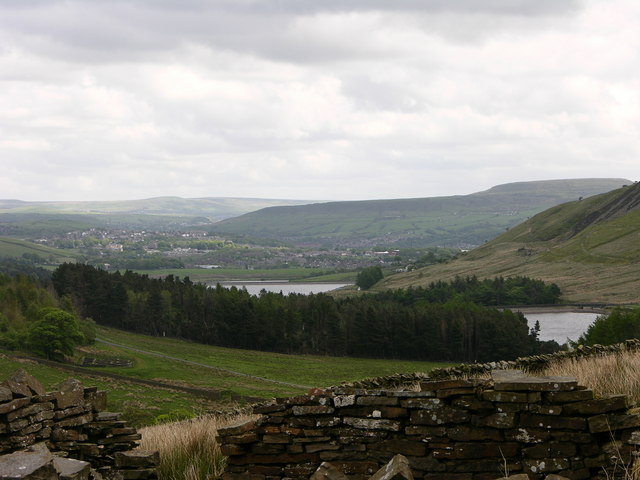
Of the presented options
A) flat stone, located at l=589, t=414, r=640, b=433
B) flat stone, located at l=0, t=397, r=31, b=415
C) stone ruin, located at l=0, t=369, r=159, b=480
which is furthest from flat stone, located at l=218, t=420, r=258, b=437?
flat stone, located at l=589, t=414, r=640, b=433

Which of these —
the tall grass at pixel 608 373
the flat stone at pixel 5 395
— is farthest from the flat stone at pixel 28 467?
the tall grass at pixel 608 373

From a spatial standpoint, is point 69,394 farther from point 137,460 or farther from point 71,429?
point 137,460

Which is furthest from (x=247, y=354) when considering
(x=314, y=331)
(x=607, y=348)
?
(x=607, y=348)

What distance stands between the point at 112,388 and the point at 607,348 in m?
81.4

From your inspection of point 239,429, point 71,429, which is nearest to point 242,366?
point 71,429

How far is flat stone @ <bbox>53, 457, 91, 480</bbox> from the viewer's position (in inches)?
415

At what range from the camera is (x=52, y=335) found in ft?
374

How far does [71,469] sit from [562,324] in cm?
17399

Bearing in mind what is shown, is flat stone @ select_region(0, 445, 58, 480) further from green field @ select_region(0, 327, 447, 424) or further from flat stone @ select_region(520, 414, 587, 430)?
green field @ select_region(0, 327, 447, 424)

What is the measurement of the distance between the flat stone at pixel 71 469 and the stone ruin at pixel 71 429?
1.41 m

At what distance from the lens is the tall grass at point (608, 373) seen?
13641mm

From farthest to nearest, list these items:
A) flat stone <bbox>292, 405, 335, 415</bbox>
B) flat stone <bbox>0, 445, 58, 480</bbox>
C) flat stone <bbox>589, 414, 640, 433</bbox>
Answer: flat stone <bbox>292, 405, 335, 415</bbox> < flat stone <bbox>589, 414, 640, 433</bbox> < flat stone <bbox>0, 445, 58, 480</bbox>

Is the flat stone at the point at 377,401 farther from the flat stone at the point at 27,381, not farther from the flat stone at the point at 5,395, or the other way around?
the flat stone at the point at 5,395

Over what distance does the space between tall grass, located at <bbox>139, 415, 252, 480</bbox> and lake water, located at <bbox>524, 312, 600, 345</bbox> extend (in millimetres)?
132142
